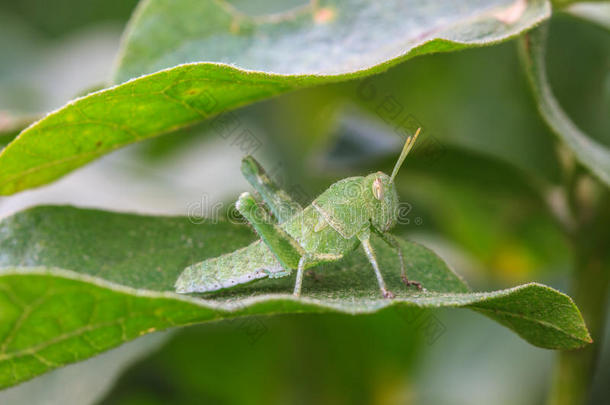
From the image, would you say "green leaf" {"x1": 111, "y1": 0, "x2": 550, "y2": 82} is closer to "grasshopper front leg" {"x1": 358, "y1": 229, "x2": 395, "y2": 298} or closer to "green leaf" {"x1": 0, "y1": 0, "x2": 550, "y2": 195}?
"green leaf" {"x1": 0, "y1": 0, "x2": 550, "y2": 195}

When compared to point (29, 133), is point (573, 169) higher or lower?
lower

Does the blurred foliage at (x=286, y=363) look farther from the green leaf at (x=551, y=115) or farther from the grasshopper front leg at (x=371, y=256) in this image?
the green leaf at (x=551, y=115)

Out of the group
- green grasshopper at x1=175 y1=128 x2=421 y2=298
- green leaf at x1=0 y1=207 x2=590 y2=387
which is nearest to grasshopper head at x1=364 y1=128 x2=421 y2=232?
green grasshopper at x1=175 y1=128 x2=421 y2=298

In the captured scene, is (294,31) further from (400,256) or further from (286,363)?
(286,363)

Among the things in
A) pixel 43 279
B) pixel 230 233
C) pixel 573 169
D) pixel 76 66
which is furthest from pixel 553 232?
pixel 76 66

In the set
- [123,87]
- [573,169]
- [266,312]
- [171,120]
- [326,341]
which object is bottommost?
[326,341]

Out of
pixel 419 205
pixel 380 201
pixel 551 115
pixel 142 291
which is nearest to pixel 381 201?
pixel 380 201

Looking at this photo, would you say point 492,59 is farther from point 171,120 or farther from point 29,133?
point 29,133

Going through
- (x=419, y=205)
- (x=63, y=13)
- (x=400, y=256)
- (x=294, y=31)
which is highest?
(x=63, y=13)
